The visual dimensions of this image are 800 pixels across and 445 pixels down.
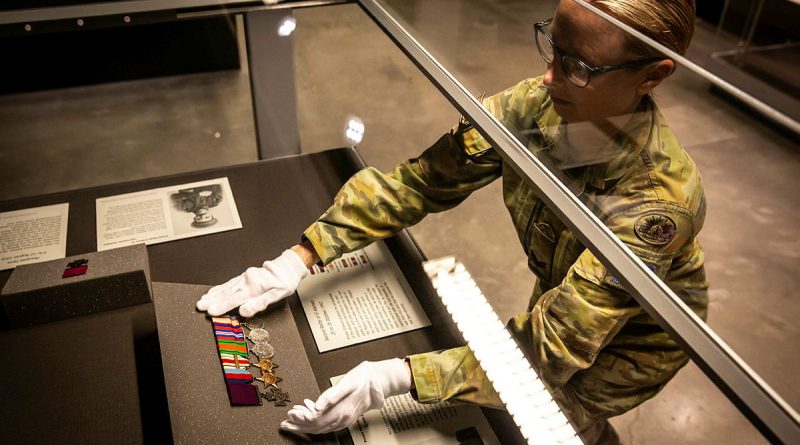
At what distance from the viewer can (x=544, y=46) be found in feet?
4.00

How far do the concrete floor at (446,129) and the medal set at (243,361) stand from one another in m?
0.69

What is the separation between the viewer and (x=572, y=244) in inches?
51.1

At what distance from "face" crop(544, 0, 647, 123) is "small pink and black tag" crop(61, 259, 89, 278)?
1.11 m

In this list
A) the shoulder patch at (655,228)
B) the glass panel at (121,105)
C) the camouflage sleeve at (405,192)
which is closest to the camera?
the shoulder patch at (655,228)

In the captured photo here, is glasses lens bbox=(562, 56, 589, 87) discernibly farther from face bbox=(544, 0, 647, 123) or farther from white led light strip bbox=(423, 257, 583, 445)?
white led light strip bbox=(423, 257, 583, 445)

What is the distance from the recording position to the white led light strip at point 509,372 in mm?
1084

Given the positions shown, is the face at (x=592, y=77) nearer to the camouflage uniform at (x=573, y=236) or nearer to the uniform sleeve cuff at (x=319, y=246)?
the camouflage uniform at (x=573, y=236)

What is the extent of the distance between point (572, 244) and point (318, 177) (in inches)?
42.6

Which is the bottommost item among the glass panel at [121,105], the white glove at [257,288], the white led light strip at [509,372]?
the white led light strip at [509,372]

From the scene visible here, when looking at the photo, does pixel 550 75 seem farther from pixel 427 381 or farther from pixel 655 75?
pixel 427 381

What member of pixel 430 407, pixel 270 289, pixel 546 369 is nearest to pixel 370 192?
pixel 270 289

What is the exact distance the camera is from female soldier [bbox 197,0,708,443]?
3.44 feet

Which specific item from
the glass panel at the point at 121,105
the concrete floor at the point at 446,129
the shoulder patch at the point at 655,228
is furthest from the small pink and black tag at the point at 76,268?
the glass panel at the point at 121,105

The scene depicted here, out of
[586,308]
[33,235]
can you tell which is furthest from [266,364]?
[33,235]
